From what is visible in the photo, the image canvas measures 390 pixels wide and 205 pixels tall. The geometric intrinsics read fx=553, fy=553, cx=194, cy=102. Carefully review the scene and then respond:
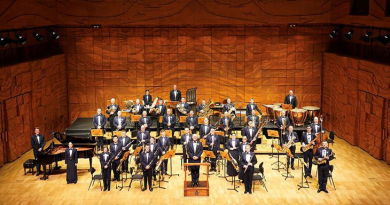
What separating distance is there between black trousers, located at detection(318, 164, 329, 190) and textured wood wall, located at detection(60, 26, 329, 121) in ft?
23.2

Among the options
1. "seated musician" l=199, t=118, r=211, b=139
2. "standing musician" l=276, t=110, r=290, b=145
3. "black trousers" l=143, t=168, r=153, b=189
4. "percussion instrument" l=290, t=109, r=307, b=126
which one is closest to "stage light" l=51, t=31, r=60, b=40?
"seated musician" l=199, t=118, r=211, b=139

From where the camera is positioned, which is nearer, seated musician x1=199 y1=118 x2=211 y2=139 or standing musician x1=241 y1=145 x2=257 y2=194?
standing musician x1=241 y1=145 x2=257 y2=194

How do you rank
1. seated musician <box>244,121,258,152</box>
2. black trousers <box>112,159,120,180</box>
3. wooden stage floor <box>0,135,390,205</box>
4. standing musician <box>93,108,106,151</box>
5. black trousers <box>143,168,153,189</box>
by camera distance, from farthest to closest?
standing musician <box>93,108,106,151</box> < seated musician <box>244,121,258,152</box> < black trousers <box>112,159,120,180</box> < black trousers <box>143,168,153,189</box> < wooden stage floor <box>0,135,390,205</box>

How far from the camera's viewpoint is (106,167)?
13.8 meters

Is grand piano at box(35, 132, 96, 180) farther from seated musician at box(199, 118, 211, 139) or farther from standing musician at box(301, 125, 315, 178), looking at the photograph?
standing musician at box(301, 125, 315, 178)

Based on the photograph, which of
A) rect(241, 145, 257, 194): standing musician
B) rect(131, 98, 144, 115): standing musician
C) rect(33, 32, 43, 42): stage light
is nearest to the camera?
rect(241, 145, 257, 194): standing musician

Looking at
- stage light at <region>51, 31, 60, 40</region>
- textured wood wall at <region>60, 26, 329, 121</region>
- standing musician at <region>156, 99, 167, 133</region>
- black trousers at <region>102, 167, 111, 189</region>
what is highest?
stage light at <region>51, 31, 60, 40</region>

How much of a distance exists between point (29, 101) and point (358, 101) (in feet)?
33.9

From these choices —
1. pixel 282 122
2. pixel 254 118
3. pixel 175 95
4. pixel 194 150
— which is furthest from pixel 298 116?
pixel 194 150

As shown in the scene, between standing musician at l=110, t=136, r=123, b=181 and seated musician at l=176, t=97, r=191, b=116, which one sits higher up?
seated musician at l=176, t=97, r=191, b=116

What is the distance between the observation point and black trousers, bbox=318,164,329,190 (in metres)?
13.7

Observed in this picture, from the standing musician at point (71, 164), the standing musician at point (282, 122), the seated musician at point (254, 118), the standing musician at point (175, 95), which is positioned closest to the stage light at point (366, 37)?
the standing musician at point (282, 122)

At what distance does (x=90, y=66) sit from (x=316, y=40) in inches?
327

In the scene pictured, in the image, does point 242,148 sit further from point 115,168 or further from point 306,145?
point 115,168
